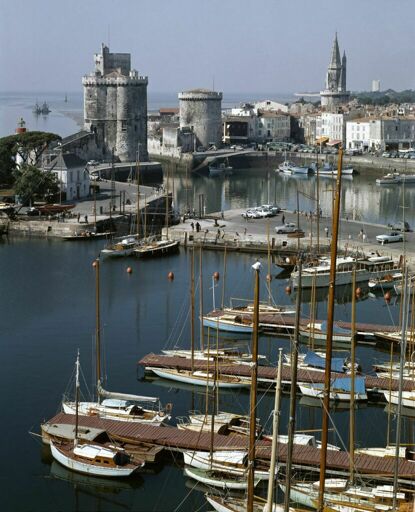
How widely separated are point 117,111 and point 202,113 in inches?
390

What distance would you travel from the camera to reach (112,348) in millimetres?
17906

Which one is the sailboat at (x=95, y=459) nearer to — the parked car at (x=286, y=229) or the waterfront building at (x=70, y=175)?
the parked car at (x=286, y=229)

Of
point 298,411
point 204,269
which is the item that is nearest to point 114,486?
point 298,411

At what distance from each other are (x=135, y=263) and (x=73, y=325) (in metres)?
6.48

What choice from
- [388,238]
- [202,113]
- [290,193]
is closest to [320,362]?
[388,238]

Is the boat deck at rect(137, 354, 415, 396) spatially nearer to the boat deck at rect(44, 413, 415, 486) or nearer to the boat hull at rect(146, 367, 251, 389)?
the boat hull at rect(146, 367, 251, 389)

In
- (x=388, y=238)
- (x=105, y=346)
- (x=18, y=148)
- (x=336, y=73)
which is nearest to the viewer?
(x=105, y=346)

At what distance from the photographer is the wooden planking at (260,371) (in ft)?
49.8

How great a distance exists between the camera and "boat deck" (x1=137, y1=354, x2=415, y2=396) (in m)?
15.2

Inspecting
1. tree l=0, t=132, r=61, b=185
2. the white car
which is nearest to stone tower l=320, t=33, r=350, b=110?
tree l=0, t=132, r=61, b=185

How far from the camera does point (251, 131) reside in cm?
6731

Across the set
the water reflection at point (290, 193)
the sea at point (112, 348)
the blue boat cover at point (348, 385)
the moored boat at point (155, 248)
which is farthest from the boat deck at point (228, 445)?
the water reflection at point (290, 193)

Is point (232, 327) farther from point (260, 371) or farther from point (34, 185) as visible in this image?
point (34, 185)

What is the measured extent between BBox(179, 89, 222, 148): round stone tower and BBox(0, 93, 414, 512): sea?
31192 mm
